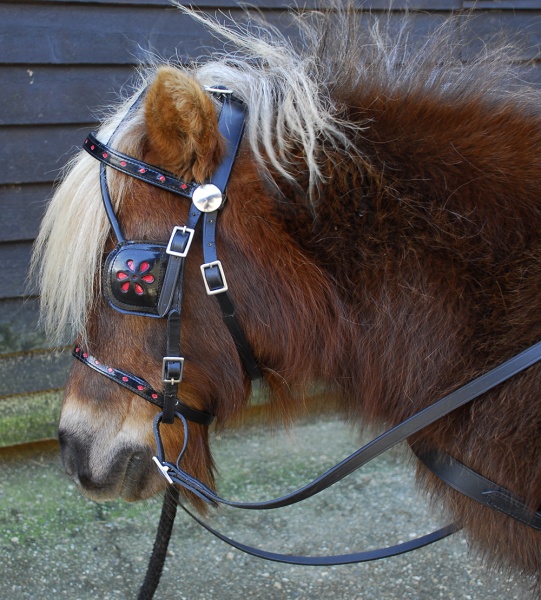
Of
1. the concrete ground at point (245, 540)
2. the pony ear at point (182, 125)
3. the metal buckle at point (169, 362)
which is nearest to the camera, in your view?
the pony ear at point (182, 125)

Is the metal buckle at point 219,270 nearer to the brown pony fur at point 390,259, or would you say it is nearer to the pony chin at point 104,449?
the brown pony fur at point 390,259

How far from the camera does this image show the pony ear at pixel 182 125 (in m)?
1.18

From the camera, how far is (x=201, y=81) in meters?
1.36

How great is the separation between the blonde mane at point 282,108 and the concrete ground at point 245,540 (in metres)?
0.91

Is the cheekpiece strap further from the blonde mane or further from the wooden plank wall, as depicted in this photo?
the wooden plank wall

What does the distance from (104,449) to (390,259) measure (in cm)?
72

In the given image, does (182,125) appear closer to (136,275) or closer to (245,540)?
(136,275)

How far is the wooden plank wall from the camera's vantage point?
245 centimetres

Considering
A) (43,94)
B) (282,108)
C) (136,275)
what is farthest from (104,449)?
(43,94)

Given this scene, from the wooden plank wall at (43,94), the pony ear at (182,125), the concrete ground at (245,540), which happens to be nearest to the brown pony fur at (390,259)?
the pony ear at (182,125)

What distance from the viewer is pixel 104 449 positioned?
1.38 metres

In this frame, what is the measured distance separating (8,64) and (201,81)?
142cm

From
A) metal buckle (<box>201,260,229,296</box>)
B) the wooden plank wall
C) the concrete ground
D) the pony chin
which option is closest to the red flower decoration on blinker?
metal buckle (<box>201,260,229,296</box>)

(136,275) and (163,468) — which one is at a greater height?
(136,275)
